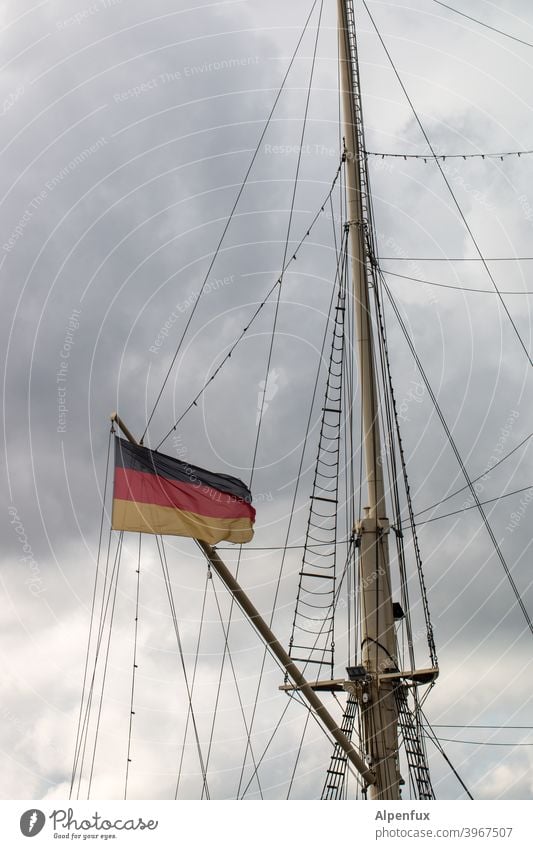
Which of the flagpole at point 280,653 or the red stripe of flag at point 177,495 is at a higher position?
the red stripe of flag at point 177,495

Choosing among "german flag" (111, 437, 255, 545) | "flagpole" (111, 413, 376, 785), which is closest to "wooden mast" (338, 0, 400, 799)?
"flagpole" (111, 413, 376, 785)

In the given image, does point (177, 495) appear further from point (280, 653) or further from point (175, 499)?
point (280, 653)

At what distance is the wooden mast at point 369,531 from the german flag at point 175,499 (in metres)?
4.46

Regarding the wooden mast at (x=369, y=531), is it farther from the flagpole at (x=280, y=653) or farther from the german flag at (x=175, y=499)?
the german flag at (x=175, y=499)

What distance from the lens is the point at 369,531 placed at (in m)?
22.0

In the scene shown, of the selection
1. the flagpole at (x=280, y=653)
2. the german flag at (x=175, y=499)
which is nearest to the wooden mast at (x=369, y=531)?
the flagpole at (x=280, y=653)

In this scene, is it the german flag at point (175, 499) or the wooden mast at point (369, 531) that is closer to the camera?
the german flag at point (175, 499)

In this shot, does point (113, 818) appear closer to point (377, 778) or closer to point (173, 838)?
point (173, 838)

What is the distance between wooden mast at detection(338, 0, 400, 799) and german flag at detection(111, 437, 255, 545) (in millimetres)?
4463

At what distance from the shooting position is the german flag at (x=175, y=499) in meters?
17.2

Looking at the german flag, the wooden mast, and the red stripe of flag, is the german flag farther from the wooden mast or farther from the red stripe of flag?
the wooden mast

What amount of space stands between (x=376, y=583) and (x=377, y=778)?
4126 mm

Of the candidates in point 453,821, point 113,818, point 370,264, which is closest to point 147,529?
point 113,818

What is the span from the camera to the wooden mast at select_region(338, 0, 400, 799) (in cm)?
1980
